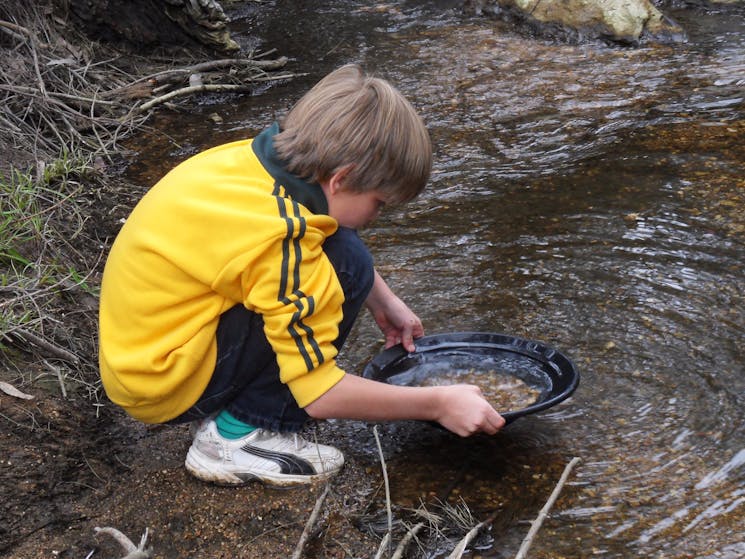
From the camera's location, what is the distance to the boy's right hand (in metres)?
1.83

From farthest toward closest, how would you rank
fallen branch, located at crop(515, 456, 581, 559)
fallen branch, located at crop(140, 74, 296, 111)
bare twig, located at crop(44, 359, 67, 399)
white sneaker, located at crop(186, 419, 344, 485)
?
fallen branch, located at crop(140, 74, 296, 111) < bare twig, located at crop(44, 359, 67, 399) < white sneaker, located at crop(186, 419, 344, 485) < fallen branch, located at crop(515, 456, 581, 559)

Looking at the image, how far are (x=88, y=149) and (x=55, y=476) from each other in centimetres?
231

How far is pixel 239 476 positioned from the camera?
2.03 metres

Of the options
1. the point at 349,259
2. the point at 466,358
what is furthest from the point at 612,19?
the point at 349,259

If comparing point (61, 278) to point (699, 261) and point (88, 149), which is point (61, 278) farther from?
point (699, 261)

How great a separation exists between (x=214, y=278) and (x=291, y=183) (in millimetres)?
256

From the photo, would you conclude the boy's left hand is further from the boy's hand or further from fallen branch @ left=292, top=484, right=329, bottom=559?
fallen branch @ left=292, top=484, right=329, bottom=559

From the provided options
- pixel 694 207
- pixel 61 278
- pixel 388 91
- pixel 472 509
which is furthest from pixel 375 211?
pixel 694 207

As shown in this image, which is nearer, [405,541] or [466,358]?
[405,541]

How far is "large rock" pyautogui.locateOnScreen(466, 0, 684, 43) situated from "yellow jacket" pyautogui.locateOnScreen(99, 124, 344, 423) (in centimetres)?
359

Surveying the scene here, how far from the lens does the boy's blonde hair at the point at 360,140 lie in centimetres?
179

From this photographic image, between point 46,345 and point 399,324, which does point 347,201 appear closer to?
point 399,324

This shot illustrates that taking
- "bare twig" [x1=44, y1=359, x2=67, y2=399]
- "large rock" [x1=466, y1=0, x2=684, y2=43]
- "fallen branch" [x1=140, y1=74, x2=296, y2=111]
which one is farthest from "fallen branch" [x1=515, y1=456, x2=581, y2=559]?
"large rock" [x1=466, y1=0, x2=684, y2=43]

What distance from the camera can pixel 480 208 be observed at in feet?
10.5
